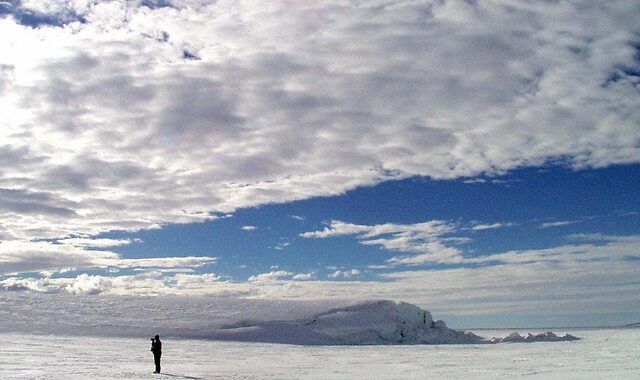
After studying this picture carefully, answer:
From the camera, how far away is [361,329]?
47.3 m

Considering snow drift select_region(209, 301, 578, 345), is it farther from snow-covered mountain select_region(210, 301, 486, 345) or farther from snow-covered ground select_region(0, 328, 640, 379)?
snow-covered ground select_region(0, 328, 640, 379)

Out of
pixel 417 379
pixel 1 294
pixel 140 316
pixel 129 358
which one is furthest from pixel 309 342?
pixel 1 294

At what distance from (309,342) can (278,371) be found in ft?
76.6

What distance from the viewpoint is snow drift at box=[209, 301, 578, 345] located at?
4441 centimetres

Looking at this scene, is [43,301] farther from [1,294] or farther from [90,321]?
[90,321]

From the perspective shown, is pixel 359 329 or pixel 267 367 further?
pixel 359 329

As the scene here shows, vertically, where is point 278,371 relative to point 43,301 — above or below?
below

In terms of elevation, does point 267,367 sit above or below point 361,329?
below

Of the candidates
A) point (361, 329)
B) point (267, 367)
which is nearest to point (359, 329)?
point (361, 329)

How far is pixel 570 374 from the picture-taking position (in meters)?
18.2

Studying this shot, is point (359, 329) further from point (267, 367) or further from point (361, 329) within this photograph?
point (267, 367)

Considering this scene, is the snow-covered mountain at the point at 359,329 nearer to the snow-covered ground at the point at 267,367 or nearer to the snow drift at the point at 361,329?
the snow drift at the point at 361,329

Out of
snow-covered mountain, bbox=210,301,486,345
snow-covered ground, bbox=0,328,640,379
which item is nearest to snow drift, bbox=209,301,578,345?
snow-covered mountain, bbox=210,301,486,345

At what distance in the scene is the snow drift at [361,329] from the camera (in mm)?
44406
